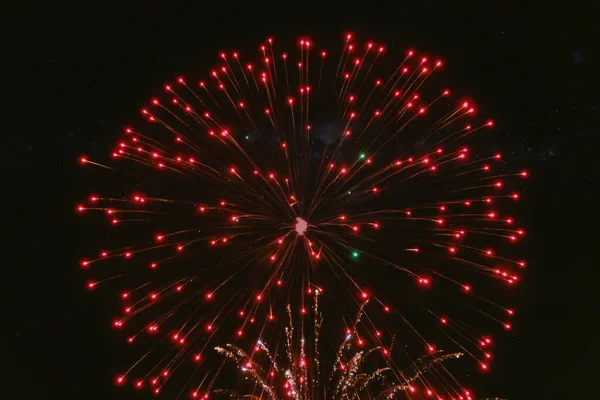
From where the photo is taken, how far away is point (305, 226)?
4867 millimetres

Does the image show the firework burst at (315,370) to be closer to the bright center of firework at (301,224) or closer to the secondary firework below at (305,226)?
the secondary firework below at (305,226)

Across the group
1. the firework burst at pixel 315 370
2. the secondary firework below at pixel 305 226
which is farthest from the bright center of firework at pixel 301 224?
the firework burst at pixel 315 370

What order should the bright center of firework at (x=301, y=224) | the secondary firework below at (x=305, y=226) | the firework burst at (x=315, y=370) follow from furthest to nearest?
the firework burst at (x=315, y=370) < the secondary firework below at (x=305, y=226) < the bright center of firework at (x=301, y=224)

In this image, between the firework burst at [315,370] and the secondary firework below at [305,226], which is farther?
the firework burst at [315,370]

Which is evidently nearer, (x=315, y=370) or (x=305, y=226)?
(x=305, y=226)

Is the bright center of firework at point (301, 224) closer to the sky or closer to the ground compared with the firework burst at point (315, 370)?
closer to the sky

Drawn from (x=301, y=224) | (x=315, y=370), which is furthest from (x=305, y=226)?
(x=315, y=370)

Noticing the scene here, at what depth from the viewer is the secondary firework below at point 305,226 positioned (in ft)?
16.5

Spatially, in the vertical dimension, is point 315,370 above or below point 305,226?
below

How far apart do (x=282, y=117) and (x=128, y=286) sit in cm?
254

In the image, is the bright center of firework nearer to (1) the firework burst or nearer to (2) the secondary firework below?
(2) the secondary firework below

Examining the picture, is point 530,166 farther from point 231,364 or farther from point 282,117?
point 231,364

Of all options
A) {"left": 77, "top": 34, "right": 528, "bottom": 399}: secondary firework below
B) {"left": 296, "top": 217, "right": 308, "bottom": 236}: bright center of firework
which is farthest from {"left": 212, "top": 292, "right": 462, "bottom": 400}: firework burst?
{"left": 296, "top": 217, "right": 308, "bottom": 236}: bright center of firework

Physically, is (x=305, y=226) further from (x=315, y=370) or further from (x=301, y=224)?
(x=315, y=370)
